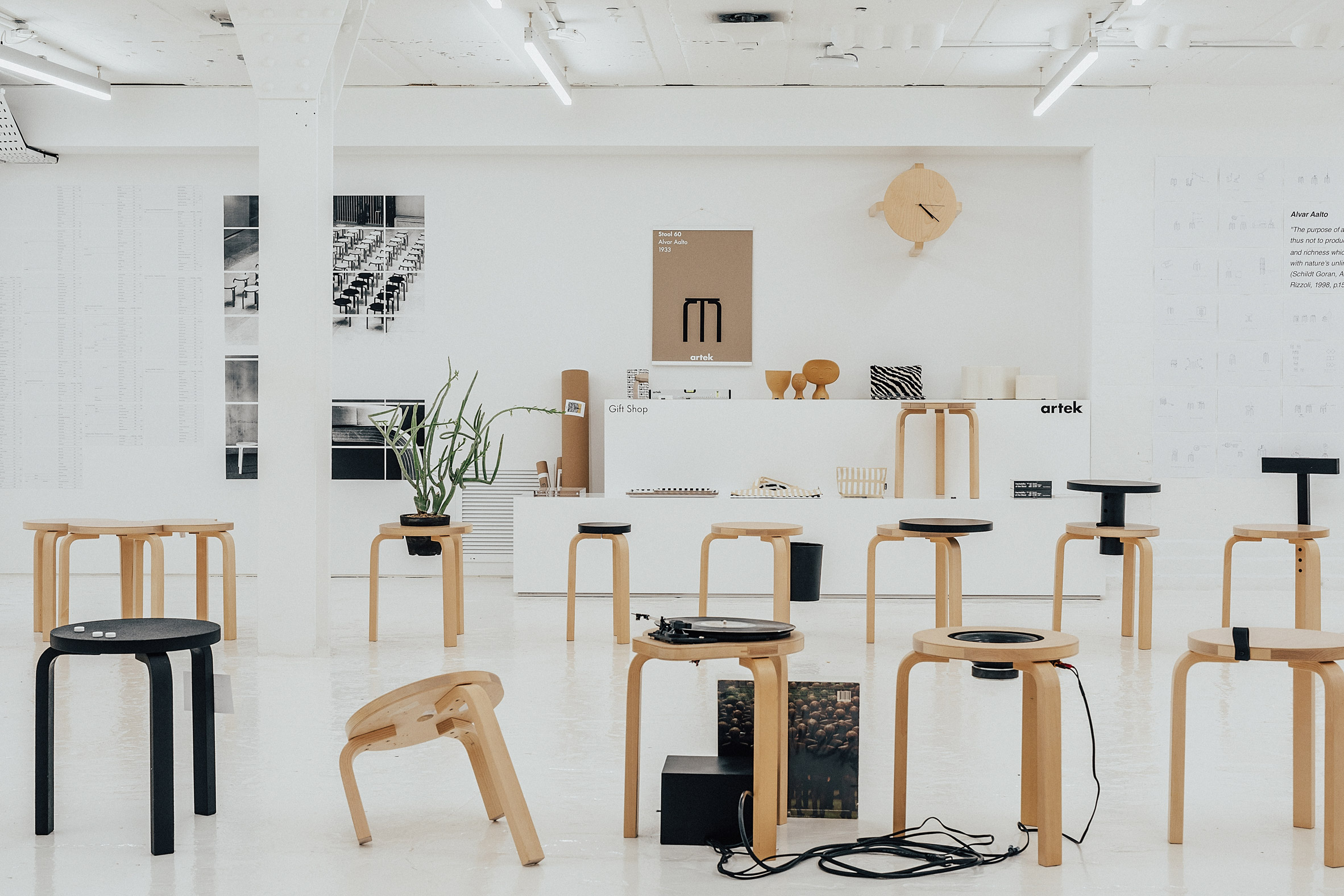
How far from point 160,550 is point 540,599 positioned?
2.44 metres

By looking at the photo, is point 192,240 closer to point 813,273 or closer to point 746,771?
point 813,273

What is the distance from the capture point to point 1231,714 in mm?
4094

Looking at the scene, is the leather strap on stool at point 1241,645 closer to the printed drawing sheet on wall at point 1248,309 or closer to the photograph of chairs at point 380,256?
the printed drawing sheet on wall at point 1248,309

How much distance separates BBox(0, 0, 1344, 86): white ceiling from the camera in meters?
6.26

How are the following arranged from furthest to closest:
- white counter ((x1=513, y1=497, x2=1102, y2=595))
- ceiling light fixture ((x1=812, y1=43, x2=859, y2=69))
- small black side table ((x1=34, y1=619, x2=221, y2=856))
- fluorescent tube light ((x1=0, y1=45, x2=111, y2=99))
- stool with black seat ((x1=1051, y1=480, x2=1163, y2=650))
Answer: white counter ((x1=513, y1=497, x2=1102, y2=595)) → ceiling light fixture ((x1=812, y1=43, x2=859, y2=69)) → fluorescent tube light ((x1=0, y1=45, x2=111, y2=99)) → stool with black seat ((x1=1051, y1=480, x2=1163, y2=650)) → small black side table ((x1=34, y1=619, x2=221, y2=856))

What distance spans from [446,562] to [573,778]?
226 cm

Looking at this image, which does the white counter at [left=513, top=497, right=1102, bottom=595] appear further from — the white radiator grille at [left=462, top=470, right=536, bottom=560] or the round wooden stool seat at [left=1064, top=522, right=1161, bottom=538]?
the round wooden stool seat at [left=1064, top=522, right=1161, bottom=538]

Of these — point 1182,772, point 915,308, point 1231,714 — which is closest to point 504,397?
point 915,308

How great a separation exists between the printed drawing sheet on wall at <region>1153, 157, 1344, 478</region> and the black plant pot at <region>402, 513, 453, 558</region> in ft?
17.1

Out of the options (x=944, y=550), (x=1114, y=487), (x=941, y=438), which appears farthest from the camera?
(x=941, y=438)

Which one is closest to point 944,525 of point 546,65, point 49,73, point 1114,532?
point 1114,532

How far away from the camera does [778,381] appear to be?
7.62m

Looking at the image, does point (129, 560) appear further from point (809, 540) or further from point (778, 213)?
point (778, 213)

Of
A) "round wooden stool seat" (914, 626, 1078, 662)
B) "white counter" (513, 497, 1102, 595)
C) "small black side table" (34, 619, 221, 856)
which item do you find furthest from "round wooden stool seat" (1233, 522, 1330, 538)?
"small black side table" (34, 619, 221, 856)
